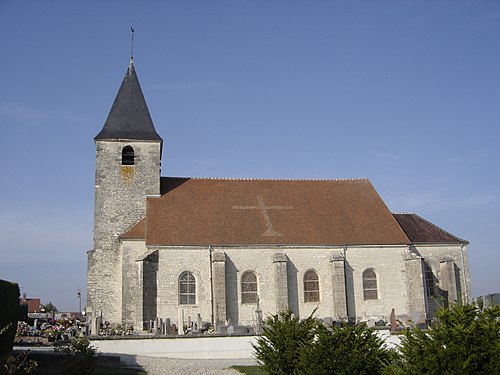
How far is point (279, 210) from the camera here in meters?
31.5

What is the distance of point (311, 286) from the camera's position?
2962cm

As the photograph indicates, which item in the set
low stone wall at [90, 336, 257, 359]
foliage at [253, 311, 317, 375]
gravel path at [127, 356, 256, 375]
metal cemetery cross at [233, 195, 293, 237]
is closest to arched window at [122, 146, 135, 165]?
metal cemetery cross at [233, 195, 293, 237]

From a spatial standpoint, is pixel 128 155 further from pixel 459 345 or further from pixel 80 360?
pixel 459 345

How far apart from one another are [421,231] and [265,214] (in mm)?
9198

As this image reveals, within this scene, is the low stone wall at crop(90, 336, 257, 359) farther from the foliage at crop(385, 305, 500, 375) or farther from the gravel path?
the foliage at crop(385, 305, 500, 375)

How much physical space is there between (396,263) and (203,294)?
1033 centimetres

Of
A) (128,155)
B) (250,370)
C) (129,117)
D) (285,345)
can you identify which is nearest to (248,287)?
(128,155)

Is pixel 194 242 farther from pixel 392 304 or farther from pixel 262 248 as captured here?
pixel 392 304

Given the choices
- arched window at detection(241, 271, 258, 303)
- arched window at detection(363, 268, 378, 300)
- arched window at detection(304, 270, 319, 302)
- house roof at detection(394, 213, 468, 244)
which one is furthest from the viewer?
house roof at detection(394, 213, 468, 244)

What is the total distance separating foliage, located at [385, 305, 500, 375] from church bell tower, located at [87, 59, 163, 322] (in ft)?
73.2

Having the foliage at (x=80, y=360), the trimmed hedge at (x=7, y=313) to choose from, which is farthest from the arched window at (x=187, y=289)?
the foliage at (x=80, y=360)

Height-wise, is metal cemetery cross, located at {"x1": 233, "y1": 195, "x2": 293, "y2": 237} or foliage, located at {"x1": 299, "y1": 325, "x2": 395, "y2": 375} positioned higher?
metal cemetery cross, located at {"x1": 233, "y1": 195, "x2": 293, "y2": 237}

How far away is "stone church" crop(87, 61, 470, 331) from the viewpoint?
28.2m

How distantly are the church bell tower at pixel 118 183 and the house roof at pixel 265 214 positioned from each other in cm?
111
